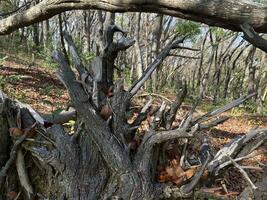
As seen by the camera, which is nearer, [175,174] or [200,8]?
[200,8]

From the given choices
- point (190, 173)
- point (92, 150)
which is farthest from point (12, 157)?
point (190, 173)

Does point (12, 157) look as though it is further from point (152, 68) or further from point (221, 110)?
point (221, 110)

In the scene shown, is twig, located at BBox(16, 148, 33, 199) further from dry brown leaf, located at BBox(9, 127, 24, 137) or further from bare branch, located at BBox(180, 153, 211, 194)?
bare branch, located at BBox(180, 153, 211, 194)

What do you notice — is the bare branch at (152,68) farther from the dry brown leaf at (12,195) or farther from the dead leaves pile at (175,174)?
the dry brown leaf at (12,195)

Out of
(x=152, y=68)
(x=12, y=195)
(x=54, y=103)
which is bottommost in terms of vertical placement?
(x=54, y=103)

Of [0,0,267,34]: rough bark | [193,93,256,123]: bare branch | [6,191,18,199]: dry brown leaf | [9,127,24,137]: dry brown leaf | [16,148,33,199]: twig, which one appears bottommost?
[6,191,18,199]: dry brown leaf

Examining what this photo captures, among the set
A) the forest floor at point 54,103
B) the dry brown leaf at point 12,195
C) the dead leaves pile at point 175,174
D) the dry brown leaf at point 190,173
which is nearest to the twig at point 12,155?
the dry brown leaf at point 12,195

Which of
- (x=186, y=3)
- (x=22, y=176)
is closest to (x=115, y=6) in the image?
(x=186, y=3)

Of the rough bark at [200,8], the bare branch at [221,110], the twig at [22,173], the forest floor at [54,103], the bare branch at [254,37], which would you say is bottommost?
the forest floor at [54,103]

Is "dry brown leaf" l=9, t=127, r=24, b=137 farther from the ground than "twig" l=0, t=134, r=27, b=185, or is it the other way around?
"dry brown leaf" l=9, t=127, r=24, b=137

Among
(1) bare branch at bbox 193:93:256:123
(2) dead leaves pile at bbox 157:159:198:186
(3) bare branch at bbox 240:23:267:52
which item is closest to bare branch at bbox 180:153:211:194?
(2) dead leaves pile at bbox 157:159:198:186

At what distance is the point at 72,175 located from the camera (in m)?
2.90

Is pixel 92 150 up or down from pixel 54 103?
up

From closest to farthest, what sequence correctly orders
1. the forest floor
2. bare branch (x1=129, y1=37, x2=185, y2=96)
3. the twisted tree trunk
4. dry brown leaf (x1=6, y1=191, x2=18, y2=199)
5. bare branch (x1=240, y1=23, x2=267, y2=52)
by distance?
bare branch (x1=240, y1=23, x2=267, y2=52) → the twisted tree trunk → dry brown leaf (x1=6, y1=191, x2=18, y2=199) → bare branch (x1=129, y1=37, x2=185, y2=96) → the forest floor
